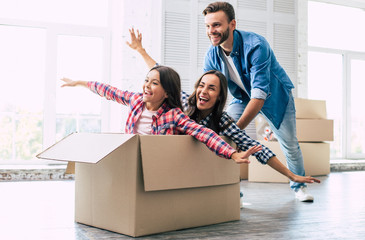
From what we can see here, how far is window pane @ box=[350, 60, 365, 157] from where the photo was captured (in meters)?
5.35

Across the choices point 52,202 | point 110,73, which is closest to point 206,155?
point 52,202

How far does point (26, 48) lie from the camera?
3.76 meters

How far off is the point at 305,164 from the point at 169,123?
261cm

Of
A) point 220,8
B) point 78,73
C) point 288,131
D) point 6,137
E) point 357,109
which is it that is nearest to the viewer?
point 220,8

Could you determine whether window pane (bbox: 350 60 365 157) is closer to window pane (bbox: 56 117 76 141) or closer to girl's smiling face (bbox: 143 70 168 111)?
window pane (bbox: 56 117 76 141)

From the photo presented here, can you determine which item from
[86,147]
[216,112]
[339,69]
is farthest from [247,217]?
[339,69]

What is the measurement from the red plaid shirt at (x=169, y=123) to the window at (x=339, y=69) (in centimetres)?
375

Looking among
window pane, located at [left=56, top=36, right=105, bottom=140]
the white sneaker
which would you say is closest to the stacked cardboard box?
the white sneaker

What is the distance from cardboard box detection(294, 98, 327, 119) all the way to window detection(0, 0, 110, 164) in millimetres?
2070

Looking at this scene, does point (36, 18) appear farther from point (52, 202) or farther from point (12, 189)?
point (52, 202)

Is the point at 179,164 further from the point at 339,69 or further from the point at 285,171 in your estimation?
the point at 339,69

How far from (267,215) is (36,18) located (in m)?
2.99

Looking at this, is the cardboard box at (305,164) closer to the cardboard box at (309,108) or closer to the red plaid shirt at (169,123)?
the cardboard box at (309,108)

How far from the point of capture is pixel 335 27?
5.30 metres
